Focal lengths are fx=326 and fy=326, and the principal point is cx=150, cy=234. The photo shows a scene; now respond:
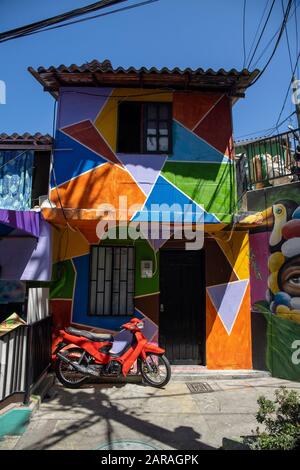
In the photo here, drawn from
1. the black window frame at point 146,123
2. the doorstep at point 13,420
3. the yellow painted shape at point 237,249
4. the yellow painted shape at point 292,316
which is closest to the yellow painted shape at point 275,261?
the yellow painted shape at point 237,249

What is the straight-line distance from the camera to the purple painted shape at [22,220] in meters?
5.47

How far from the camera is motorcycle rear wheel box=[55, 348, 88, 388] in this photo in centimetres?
645

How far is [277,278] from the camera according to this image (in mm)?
7281

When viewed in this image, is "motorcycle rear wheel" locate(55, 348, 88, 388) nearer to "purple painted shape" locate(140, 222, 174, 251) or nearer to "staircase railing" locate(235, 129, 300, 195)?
"purple painted shape" locate(140, 222, 174, 251)

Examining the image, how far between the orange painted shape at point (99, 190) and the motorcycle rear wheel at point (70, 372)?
10.1ft

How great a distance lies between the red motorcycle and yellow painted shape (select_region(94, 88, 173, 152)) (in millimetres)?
4241

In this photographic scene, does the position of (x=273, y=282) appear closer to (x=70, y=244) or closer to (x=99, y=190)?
(x=99, y=190)

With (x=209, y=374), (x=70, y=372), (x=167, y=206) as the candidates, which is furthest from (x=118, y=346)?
(x=167, y=206)

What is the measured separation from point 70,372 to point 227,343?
11.7 feet

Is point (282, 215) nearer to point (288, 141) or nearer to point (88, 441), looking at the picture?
point (288, 141)

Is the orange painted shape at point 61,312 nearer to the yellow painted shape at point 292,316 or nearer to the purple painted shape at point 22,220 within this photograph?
the purple painted shape at point 22,220

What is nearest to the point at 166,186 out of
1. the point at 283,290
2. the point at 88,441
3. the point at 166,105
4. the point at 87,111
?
the point at 166,105

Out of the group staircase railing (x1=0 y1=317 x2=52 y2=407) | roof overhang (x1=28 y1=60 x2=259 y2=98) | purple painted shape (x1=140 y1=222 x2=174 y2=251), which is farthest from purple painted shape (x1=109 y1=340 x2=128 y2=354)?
roof overhang (x1=28 y1=60 x2=259 y2=98)

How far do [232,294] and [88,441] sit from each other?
15.0 feet
